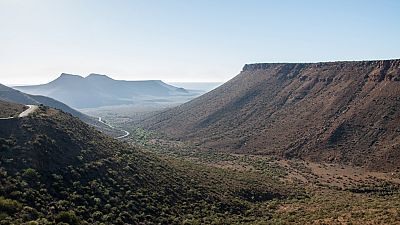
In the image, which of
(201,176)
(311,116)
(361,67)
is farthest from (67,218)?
(361,67)

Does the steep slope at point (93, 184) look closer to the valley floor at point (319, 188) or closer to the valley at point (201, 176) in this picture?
the valley at point (201, 176)

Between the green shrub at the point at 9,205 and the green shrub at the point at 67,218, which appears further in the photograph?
the green shrub at the point at 67,218

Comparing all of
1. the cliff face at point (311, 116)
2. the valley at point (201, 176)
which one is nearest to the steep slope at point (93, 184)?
the valley at point (201, 176)

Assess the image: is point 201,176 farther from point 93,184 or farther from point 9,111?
point 9,111

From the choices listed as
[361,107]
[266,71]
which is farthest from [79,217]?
[266,71]

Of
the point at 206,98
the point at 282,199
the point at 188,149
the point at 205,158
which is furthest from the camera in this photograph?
the point at 206,98

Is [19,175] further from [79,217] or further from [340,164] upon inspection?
[340,164]
